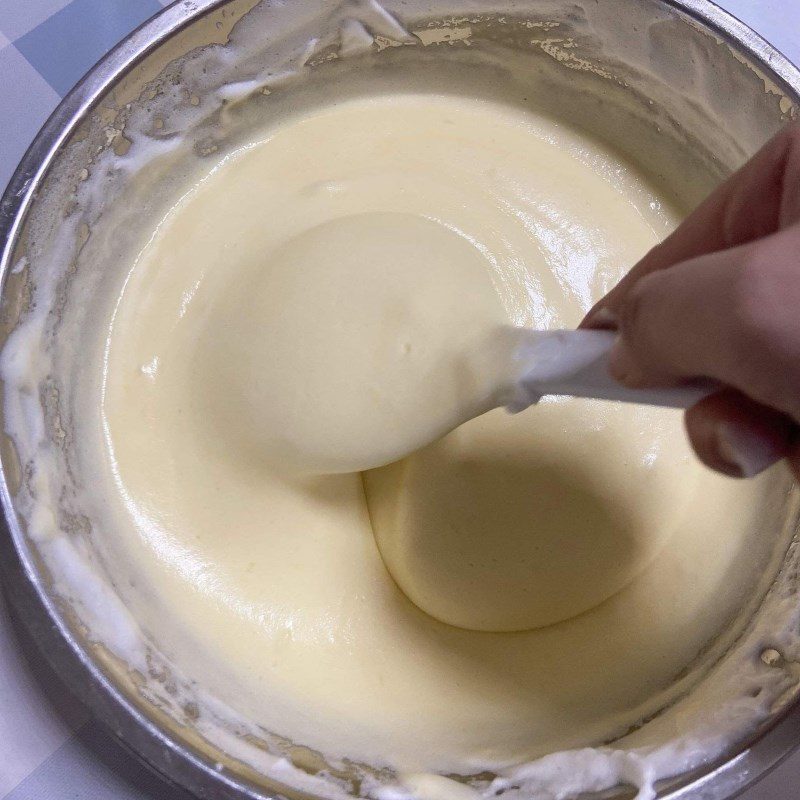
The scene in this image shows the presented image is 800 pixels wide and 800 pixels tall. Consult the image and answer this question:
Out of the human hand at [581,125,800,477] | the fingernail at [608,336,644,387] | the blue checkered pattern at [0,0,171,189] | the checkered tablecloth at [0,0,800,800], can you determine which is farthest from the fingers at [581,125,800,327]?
the blue checkered pattern at [0,0,171,189]

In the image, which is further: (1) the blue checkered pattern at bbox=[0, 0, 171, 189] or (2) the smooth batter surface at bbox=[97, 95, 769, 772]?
(1) the blue checkered pattern at bbox=[0, 0, 171, 189]

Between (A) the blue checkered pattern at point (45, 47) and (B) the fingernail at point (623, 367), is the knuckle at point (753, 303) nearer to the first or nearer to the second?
(B) the fingernail at point (623, 367)

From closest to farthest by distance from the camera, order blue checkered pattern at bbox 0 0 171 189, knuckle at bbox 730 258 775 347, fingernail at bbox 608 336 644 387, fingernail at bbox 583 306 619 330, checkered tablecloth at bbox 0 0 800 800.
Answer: knuckle at bbox 730 258 775 347
fingernail at bbox 608 336 644 387
fingernail at bbox 583 306 619 330
checkered tablecloth at bbox 0 0 800 800
blue checkered pattern at bbox 0 0 171 189

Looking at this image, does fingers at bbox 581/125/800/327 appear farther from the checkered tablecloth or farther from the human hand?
the checkered tablecloth

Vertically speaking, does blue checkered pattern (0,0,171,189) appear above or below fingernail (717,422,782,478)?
above

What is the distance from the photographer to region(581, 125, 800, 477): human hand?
1.61ft

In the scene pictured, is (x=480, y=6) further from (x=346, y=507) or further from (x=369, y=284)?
(x=346, y=507)

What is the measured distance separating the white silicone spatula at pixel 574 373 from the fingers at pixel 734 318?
0.08 metres

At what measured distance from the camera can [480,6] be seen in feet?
3.65

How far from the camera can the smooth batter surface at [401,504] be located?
97cm

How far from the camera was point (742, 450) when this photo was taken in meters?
0.65

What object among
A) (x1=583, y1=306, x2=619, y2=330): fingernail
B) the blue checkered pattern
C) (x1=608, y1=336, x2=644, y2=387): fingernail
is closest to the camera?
(x1=608, y1=336, x2=644, y2=387): fingernail

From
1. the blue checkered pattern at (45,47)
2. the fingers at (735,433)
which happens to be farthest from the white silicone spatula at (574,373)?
the blue checkered pattern at (45,47)

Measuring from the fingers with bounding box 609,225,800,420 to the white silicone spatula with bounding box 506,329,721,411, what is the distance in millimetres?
78
